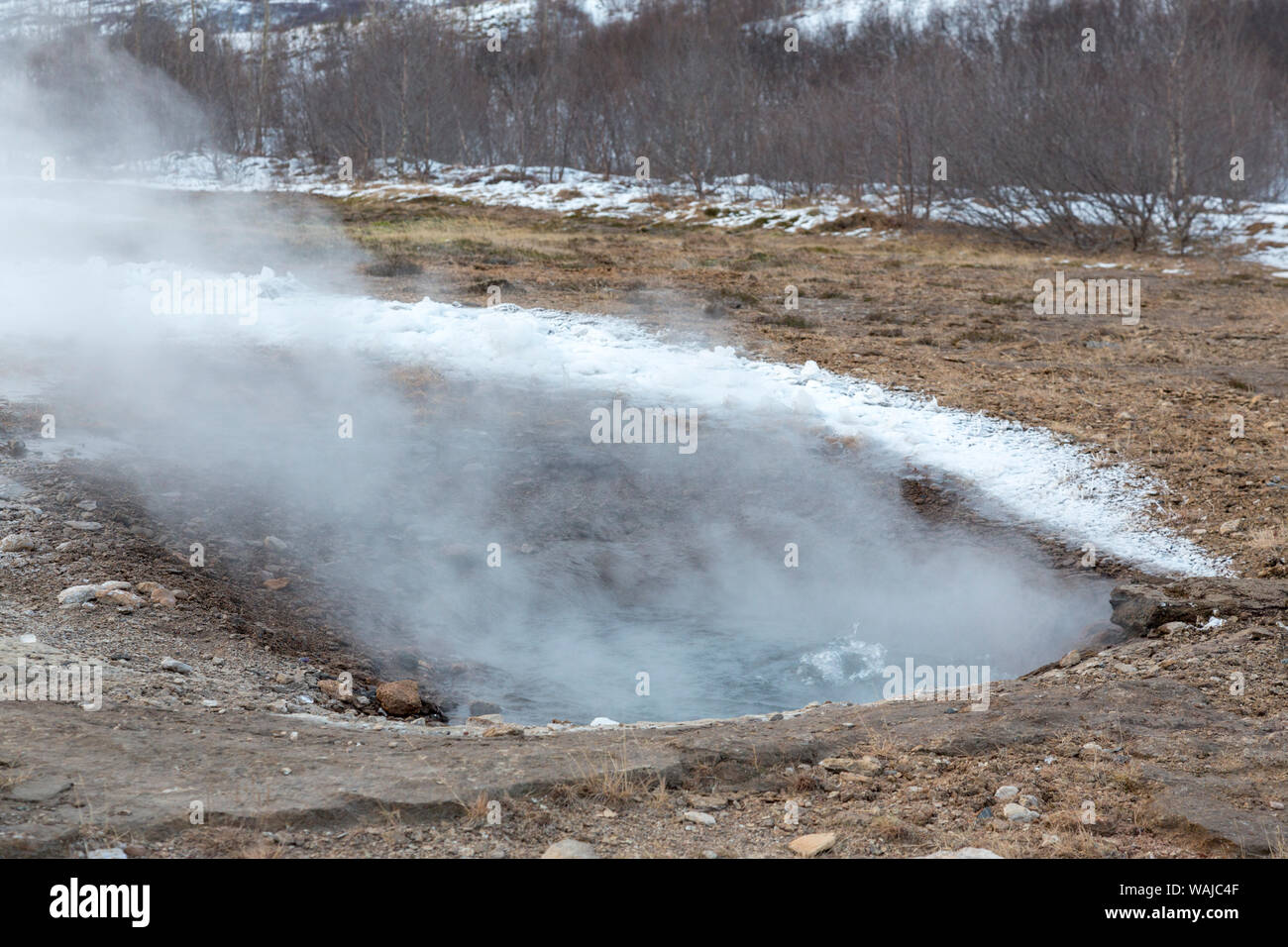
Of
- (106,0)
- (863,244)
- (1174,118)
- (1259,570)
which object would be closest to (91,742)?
(1259,570)

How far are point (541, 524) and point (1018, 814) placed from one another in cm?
425

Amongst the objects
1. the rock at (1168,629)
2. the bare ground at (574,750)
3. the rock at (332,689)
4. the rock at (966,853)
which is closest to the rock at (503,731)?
the bare ground at (574,750)

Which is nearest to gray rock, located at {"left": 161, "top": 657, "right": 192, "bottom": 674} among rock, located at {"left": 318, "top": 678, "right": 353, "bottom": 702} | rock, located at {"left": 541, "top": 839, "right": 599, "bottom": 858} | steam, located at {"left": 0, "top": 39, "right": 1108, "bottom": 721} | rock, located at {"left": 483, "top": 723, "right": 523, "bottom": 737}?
rock, located at {"left": 318, "top": 678, "right": 353, "bottom": 702}

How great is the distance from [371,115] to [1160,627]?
39.2 m

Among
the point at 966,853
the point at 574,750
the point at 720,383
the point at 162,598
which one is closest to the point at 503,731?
the point at 574,750

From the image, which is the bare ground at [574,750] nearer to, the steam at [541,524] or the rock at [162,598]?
the rock at [162,598]

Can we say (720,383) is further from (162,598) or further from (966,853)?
(966,853)

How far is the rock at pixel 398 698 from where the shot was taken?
179 inches

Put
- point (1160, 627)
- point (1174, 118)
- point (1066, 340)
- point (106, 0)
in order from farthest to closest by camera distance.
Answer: point (106, 0) → point (1174, 118) → point (1066, 340) → point (1160, 627)

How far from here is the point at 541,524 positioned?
698 centimetres

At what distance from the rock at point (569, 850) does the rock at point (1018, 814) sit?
1310 mm

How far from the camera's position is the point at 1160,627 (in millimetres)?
4879

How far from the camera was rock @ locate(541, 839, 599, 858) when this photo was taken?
292cm
